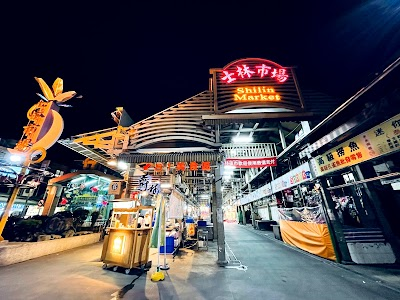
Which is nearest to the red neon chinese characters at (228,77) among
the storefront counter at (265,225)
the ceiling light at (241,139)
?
the ceiling light at (241,139)

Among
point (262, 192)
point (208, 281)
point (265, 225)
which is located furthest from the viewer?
point (265, 225)

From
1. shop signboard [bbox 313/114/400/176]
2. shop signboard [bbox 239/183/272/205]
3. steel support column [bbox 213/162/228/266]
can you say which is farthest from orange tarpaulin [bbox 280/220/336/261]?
steel support column [bbox 213/162/228/266]

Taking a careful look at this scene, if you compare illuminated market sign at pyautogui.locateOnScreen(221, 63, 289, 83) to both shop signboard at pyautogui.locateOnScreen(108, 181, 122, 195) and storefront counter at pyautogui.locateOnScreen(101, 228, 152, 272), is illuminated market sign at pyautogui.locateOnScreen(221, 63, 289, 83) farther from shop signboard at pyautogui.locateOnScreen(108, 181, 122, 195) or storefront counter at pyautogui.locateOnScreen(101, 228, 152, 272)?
shop signboard at pyautogui.locateOnScreen(108, 181, 122, 195)

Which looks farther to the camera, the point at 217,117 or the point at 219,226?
the point at 219,226

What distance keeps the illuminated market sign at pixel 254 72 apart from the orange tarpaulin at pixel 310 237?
709cm

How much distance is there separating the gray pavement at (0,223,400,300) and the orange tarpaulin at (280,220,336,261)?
60cm

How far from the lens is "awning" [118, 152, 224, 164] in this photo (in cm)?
685

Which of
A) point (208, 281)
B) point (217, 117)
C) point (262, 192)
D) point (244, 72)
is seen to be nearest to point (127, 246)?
point (208, 281)

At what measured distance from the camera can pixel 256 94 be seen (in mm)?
6609

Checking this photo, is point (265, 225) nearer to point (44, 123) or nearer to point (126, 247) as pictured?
point (126, 247)

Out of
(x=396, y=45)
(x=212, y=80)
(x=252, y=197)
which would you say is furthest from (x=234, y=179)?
(x=396, y=45)

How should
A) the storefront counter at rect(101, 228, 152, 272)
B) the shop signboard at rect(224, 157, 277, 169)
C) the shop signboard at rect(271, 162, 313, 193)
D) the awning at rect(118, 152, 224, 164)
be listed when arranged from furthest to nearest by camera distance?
the shop signboard at rect(224, 157, 277, 169) < the shop signboard at rect(271, 162, 313, 193) < the awning at rect(118, 152, 224, 164) < the storefront counter at rect(101, 228, 152, 272)

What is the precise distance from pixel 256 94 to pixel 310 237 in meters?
7.75

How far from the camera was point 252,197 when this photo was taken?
20.1 m
